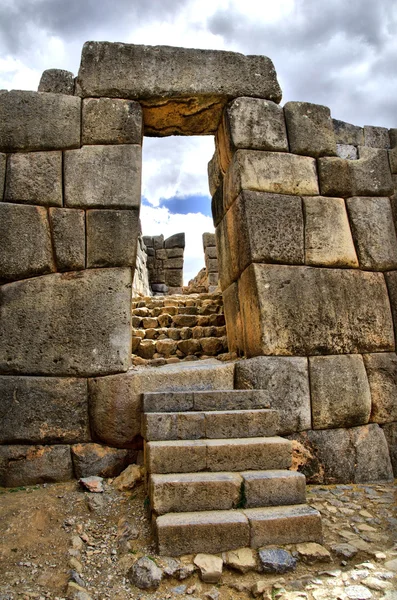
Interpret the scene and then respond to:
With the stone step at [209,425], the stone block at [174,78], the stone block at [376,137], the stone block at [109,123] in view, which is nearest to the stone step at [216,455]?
the stone step at [209,425]

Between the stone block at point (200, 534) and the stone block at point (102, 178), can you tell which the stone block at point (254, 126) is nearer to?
the stone block at point (102, 178)

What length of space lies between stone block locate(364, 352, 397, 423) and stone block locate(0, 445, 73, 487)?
2759mm

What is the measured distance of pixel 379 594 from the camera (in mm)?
2191

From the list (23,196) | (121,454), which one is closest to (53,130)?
(23,196)

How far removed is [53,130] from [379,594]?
427 centimetres

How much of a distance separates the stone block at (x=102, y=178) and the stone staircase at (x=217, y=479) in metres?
1.85

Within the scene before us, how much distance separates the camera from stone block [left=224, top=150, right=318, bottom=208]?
14.2 ft

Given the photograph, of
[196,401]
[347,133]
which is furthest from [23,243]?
[347,133]

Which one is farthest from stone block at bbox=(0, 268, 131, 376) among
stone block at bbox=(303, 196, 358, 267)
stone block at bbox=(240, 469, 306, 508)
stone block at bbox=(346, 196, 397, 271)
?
stone block at bbox=(346, 196, 397, 271)

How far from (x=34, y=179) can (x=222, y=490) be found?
10.1 ft

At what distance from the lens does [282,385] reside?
3816mm

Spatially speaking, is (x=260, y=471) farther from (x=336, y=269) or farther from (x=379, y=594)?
(x=336, y=269)

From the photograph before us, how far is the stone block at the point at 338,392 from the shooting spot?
3877 millimetres

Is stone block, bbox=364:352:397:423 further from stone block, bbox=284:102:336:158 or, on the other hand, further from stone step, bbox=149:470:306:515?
stone block, bbox=284:102:336:158
